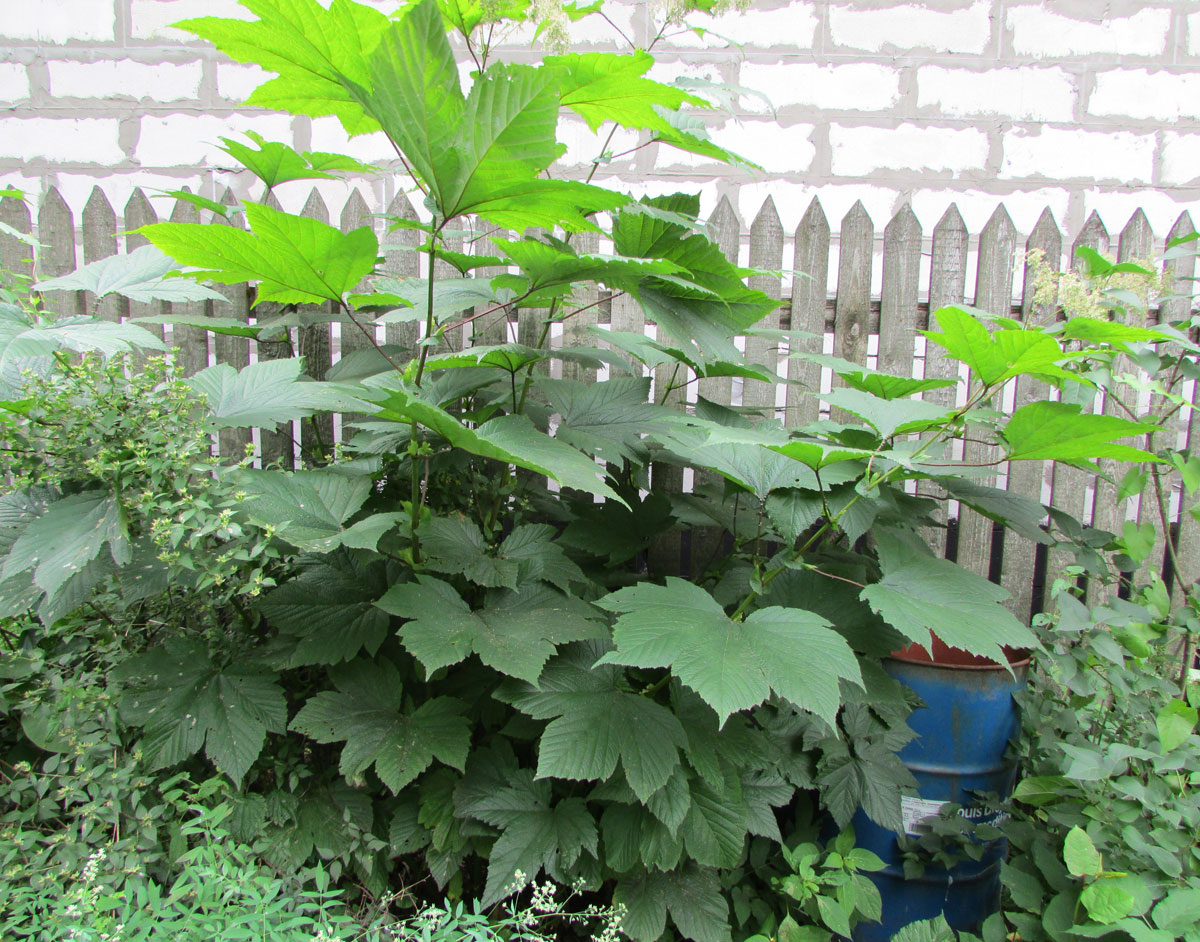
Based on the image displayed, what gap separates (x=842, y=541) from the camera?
191 cm

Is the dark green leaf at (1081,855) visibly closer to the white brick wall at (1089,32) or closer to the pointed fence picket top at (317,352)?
the pointed fence picket top at (317,352)

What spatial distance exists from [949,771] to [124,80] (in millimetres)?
3926

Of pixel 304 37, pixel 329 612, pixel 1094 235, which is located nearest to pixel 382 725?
pixel 329 612

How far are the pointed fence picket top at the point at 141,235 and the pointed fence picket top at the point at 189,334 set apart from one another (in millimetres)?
53

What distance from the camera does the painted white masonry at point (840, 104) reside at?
283 cm

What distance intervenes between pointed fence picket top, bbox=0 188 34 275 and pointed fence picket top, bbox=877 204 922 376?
2814mm

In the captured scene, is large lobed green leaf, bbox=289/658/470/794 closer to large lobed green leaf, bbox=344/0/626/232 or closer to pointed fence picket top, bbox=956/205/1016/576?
large lobed green leaf, bbox=344/0/626/232

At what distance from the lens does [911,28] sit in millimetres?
2834

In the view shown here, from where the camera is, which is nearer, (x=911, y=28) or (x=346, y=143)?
(x=911, y=28)

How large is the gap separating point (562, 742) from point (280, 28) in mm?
1151

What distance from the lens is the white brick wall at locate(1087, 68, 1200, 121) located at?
2824 millimetres

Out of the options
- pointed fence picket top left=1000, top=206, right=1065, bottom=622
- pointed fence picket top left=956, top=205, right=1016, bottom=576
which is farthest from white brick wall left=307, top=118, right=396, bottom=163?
pointed fence picket top left=1000, top=206, right=1065, bottom=622

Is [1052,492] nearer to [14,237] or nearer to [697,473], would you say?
[697,473]

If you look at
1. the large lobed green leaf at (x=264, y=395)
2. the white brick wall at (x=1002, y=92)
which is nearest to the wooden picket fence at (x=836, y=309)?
A: the large lobed green leaf at (x=264, y=395)
